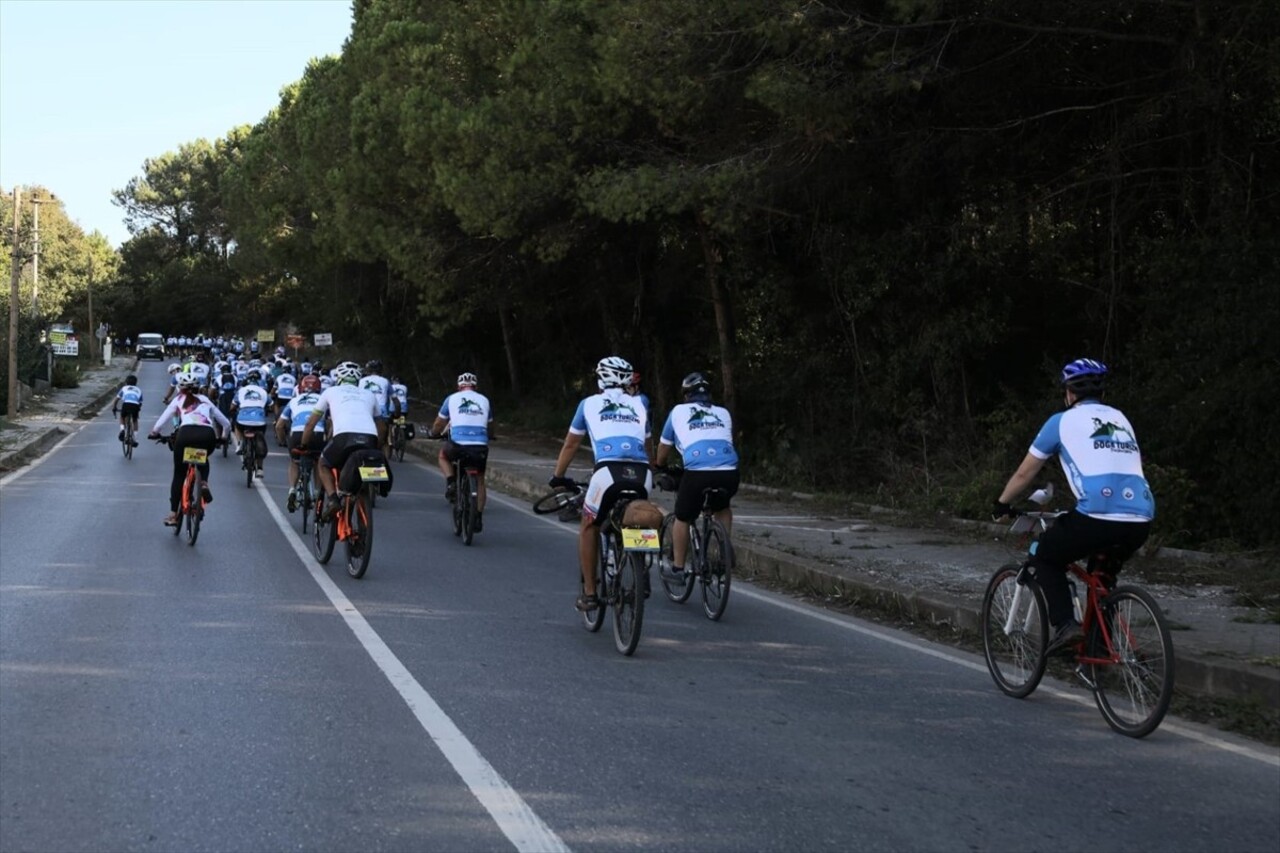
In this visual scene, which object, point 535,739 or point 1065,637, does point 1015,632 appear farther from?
point 535,739

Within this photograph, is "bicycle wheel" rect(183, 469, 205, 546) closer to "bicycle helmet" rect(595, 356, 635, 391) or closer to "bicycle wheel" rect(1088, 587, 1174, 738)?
"bicycle helmet" rect(595, 356, 635, 391)

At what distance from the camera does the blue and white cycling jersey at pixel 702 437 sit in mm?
10602

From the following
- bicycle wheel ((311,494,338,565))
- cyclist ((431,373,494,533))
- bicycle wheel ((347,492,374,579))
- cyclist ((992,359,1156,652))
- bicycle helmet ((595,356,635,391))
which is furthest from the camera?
cyclist ((431,373,494,533))

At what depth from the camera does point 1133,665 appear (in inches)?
278

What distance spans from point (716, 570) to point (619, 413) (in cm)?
175

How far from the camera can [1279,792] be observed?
6051 millimetres

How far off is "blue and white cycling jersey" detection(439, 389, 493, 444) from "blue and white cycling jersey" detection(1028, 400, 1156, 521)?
9335 mm

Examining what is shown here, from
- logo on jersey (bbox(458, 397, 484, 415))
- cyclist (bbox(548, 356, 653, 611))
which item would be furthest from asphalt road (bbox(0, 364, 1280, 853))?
logo on jersey (bbox(458, 397, 484, 415))

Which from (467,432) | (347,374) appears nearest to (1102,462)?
(347,374)

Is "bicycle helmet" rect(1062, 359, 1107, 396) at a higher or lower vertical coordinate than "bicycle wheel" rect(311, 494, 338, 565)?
higher

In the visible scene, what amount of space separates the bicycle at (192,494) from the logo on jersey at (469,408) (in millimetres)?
2805

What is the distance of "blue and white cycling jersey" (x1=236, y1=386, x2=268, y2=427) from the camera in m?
23.5

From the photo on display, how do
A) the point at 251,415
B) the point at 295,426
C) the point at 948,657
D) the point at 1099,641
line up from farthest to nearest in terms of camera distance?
1. the point at 251,415
2. the point at 295,426
3. the point at 948,657
4. the point at 1099,641

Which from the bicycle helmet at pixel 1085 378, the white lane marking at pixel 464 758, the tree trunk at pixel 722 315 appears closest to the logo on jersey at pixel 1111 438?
the bicycle helmet at pixel 1085 378
